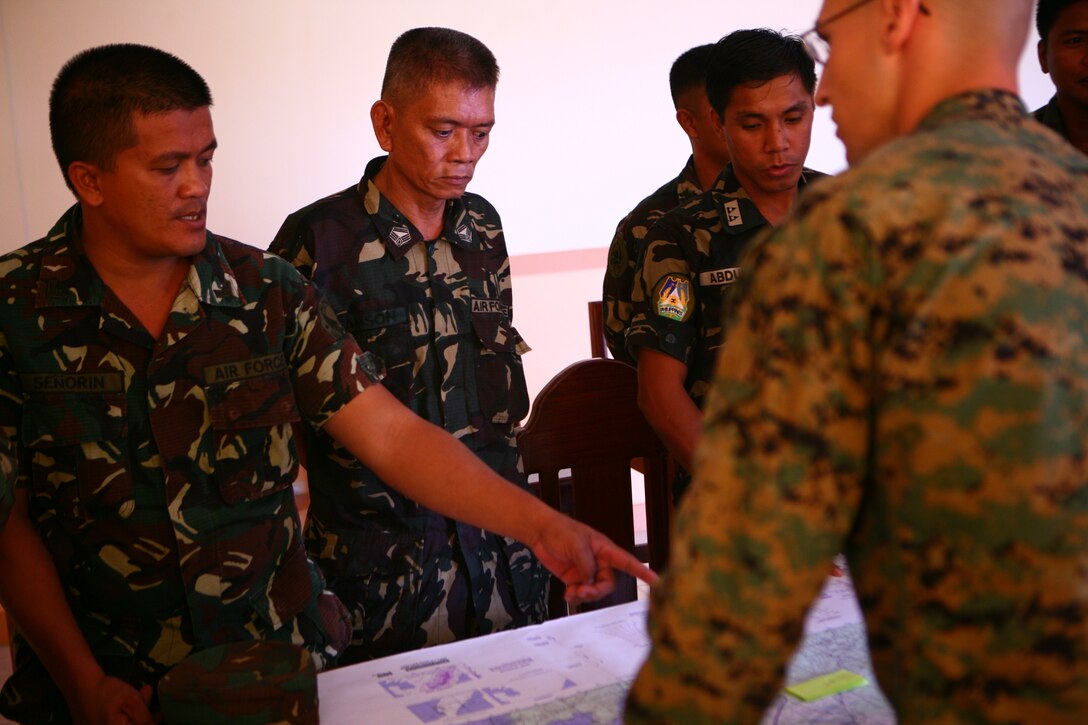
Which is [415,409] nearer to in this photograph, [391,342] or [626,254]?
[391,342]

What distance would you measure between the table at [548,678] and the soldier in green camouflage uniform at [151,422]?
0.61ft

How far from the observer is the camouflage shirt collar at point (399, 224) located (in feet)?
8.17

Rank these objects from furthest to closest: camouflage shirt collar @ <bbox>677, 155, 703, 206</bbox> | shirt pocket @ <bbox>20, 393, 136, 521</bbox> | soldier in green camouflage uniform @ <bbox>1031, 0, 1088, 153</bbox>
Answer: camouflage shirt collar @ <bbox>677, 155, 703, 206</bbox> → soldier in green camouflage uniform @ <bbox>1031, 0, 1088, 153</bbox> → shirt pocket @ <bbox>20, 393, 136, 521</bbox>

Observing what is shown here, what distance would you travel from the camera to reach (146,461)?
1734mm

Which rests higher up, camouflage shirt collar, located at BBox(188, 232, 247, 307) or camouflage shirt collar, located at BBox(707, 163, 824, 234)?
camouflage shirt collar, located at BBox(707, 163, 824, 234)

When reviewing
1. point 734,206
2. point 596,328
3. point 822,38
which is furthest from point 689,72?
point 822,38

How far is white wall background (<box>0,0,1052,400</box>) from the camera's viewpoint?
4188 mm

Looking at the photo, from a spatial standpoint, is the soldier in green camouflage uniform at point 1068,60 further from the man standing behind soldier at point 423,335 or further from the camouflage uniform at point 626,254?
the man standing behind soldier at point 423,335

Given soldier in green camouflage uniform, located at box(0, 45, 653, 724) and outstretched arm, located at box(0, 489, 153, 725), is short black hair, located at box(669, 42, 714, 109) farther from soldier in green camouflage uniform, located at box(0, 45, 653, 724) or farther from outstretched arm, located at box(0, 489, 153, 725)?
outstretched arm, located at box(0, 489, 153, 725)

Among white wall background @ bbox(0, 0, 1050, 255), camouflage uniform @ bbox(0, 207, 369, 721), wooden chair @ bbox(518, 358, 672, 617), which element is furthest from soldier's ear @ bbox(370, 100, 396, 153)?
white wall background @ bbox(0, 0, 1050, 255)

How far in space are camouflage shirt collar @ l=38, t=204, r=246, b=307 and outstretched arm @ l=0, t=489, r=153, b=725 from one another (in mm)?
341

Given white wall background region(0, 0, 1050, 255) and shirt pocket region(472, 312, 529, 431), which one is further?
white wall background region(0, 0, 1050, 255)

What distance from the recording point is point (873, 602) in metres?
0.86

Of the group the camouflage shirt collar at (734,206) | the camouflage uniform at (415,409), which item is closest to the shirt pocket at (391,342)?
the camouflage uniform at (415,409)
